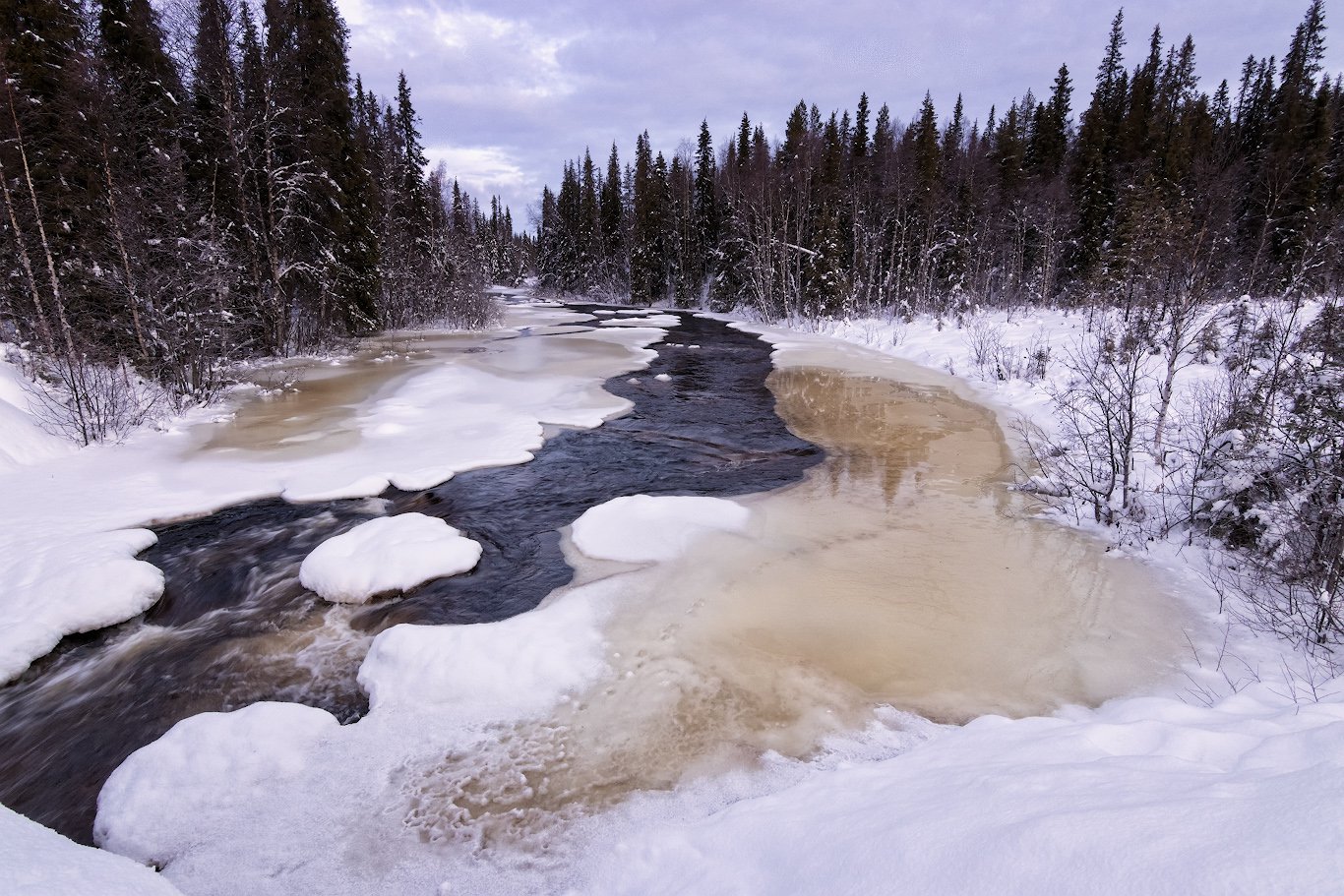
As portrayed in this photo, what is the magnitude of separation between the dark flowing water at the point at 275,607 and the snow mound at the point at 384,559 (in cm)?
15

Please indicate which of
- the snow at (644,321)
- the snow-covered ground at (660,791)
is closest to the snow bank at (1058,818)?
the snow-covered ground at (660,791)

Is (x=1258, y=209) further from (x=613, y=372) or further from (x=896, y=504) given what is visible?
(x=896, y=504)

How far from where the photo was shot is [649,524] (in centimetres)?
727

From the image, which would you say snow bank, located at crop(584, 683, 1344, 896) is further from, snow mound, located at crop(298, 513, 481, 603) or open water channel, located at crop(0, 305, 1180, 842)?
snow mound, located at crop(298, 513, 481, 603)

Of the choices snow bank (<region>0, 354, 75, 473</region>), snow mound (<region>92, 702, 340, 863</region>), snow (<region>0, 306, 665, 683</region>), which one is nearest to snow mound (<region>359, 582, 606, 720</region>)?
snow mound (<region>92, 702, 340, 863</region>)

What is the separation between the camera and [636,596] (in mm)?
5773

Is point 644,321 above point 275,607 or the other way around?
above

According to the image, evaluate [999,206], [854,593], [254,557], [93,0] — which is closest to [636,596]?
[854,593]

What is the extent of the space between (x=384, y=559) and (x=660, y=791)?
3.94 m

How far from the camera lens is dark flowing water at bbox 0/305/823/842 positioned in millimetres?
4258

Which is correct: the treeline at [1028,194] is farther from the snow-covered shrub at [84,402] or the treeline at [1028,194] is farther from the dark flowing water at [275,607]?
the snow-covered shrub at [84,402]

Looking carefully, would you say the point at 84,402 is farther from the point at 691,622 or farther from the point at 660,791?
the point at 660,791

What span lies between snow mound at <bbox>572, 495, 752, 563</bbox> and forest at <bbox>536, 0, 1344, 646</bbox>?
4.24m

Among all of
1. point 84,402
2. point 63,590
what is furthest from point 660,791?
point 84,402
